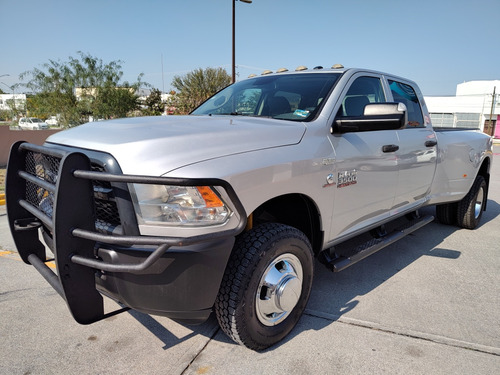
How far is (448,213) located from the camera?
5.17 m

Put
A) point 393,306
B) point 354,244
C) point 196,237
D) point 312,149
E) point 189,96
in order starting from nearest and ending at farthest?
point 196,237
point 312,149
point 393,306
point 354,244
point 189,96

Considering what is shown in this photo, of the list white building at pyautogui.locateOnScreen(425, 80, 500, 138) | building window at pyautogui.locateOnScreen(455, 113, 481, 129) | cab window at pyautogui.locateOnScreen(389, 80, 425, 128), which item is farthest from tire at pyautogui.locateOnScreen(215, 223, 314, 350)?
building window at pyautogui.locateOnScreen(455, 113, 481, 129)

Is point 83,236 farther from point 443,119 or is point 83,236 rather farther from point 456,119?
point 456,119

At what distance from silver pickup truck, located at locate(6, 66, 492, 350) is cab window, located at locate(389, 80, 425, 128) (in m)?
0.40

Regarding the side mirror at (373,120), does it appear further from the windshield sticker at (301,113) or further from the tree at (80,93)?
the tree at (80,93)

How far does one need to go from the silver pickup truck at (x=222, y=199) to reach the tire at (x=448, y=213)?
84.6 inches

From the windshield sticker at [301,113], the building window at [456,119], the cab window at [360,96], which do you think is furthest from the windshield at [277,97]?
the building window at [456,119]

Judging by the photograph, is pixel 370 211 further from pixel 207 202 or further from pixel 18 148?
pixel 18 148

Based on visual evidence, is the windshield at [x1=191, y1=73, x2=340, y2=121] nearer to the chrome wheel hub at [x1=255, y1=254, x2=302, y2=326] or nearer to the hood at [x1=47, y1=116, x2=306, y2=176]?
the hood at [x1=47, y1=116, x2=306, y2=176]

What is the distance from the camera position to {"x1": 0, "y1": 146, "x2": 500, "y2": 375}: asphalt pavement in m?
2.23

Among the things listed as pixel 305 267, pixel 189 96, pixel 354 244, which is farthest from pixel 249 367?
pixel 189 96

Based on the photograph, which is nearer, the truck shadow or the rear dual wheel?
the truck shadow

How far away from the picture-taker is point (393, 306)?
295 cm

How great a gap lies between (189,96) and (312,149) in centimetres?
2778
